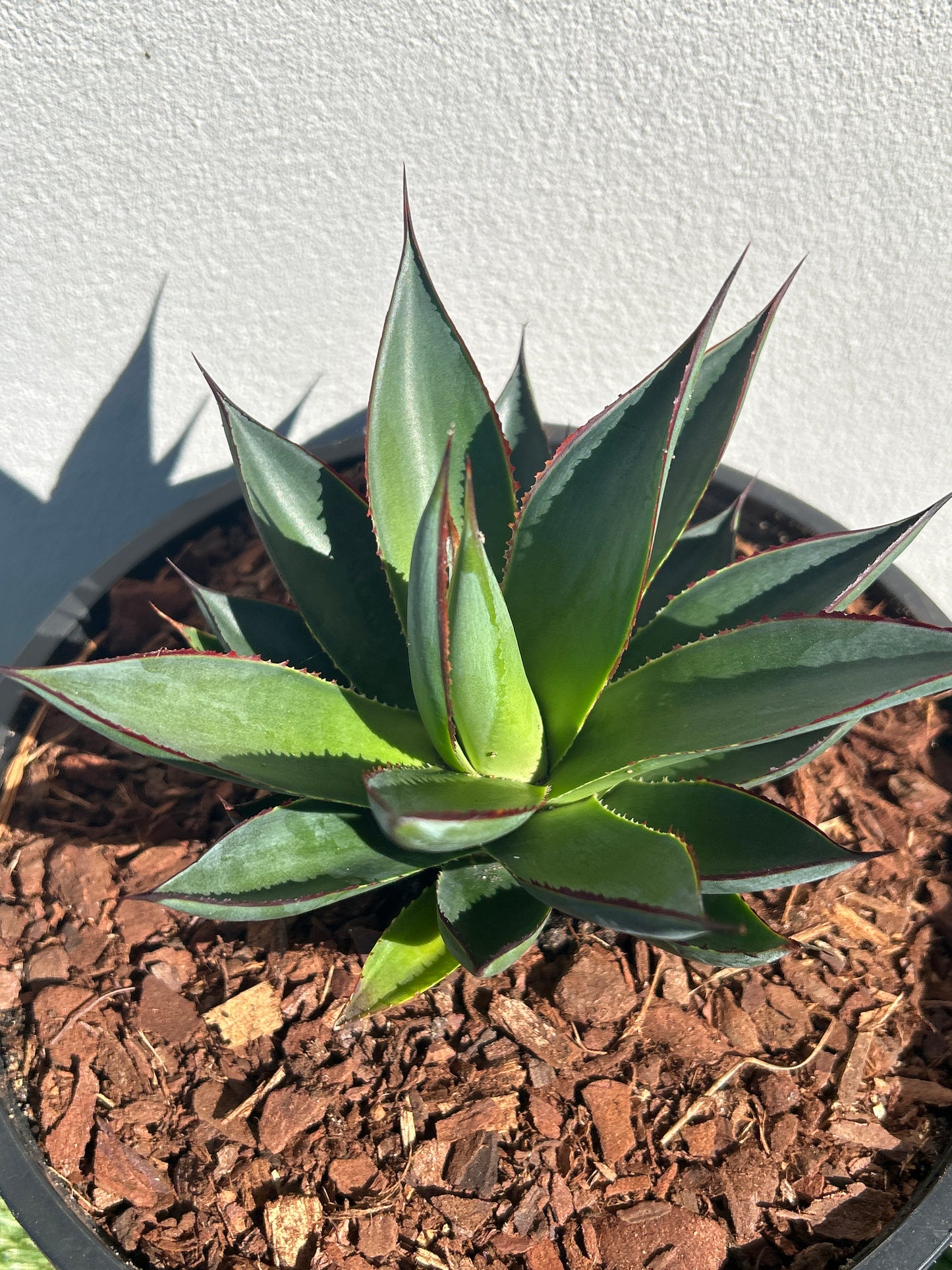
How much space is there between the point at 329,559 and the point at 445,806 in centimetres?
30

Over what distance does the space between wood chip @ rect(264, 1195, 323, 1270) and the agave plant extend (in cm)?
20

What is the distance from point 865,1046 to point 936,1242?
0.57 feet

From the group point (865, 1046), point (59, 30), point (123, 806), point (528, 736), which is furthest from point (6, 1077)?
point (59, 30)

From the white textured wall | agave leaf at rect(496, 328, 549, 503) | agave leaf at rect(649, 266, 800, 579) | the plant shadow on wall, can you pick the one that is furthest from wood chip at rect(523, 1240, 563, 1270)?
the white textured wall

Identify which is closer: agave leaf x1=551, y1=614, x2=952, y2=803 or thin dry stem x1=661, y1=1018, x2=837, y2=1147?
agave leaf x1=551, y1=614, x2=952, y2=803

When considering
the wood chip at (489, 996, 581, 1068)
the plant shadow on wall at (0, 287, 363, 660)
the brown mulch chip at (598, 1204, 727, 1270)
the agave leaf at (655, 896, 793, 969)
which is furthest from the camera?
the plant shadow on wall at (0, 287, 363, 660)

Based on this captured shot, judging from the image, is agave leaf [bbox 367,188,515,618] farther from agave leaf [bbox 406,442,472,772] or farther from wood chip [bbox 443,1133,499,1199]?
wood chip [bbox 443,1133,499,1199]

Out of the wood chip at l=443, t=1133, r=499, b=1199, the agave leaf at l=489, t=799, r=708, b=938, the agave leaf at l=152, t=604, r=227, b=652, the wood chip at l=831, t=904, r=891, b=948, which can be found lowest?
the wood chip at l=443, t=1133, r=499, b=1199

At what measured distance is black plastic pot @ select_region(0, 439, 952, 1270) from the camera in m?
0.82

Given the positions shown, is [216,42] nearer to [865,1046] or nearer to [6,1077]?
[6,1077]

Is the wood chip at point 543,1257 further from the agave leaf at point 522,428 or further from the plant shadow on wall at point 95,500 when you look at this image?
the plant shadow on wall at point 95,500

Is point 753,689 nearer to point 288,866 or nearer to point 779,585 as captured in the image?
point 779,585

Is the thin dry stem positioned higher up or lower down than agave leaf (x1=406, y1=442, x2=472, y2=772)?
lower down

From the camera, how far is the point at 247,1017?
0.97 metres
